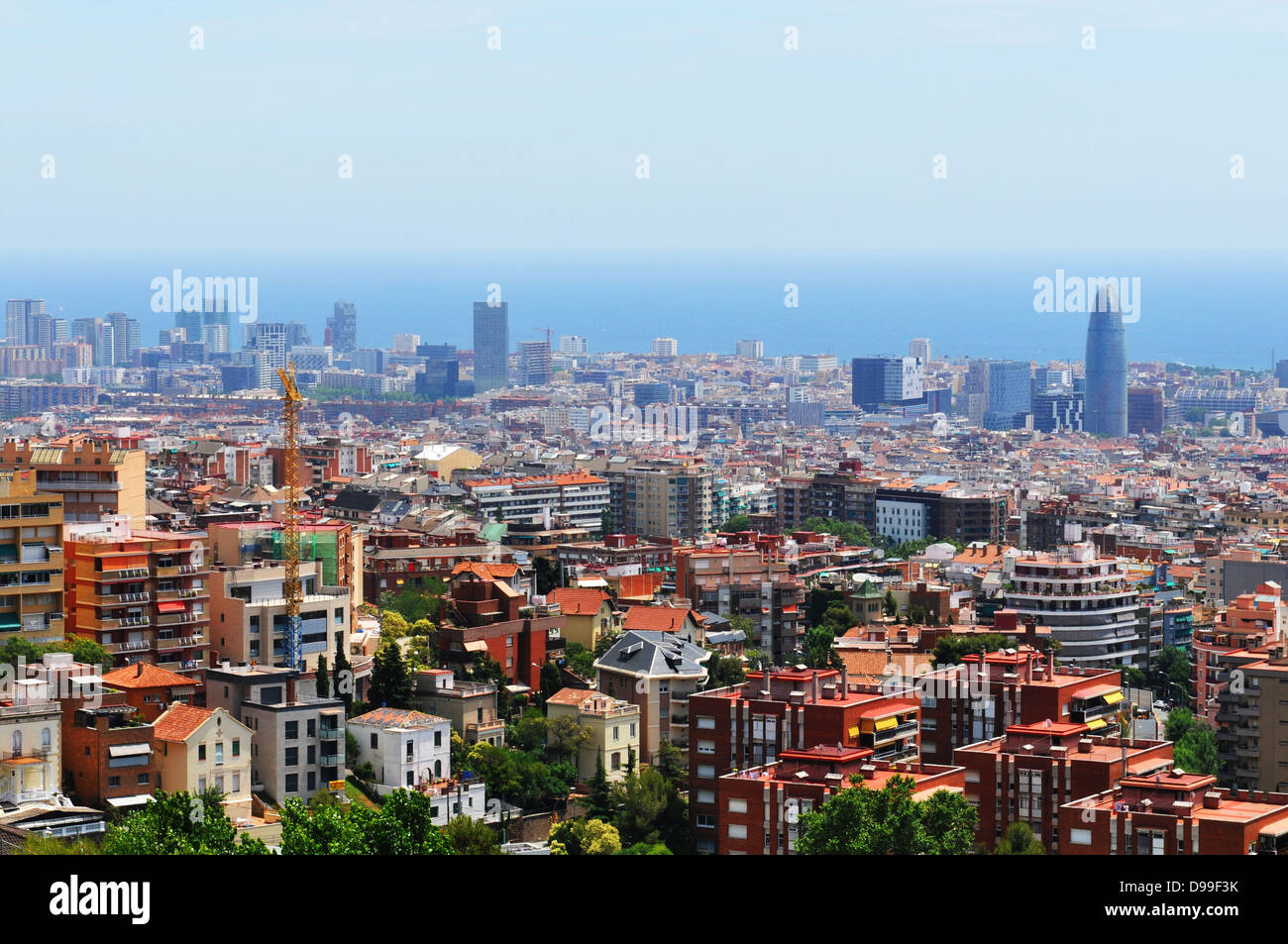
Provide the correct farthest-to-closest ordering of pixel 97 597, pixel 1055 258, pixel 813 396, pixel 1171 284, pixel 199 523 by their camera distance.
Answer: pixel 1055 258 → pixel 1171 284 → pixel 813 396 → pixel 199 523 → pixel 97 597

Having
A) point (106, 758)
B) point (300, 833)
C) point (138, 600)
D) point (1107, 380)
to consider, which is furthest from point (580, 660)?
point (1107, 380)

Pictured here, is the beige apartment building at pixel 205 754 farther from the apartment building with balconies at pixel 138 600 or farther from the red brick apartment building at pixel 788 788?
the red brick apartment building at pixel 788 788

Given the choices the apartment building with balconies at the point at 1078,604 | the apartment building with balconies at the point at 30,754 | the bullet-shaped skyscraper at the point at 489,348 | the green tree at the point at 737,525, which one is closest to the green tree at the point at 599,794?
the apartment building with balconies at the point at 30,754

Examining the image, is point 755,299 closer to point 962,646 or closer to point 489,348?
point 489,348

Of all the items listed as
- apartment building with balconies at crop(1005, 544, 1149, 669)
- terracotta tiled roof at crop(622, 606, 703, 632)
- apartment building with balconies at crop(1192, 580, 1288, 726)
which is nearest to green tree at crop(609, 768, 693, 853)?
terracotta tiled roof at crop(622, 606, 703, 632)
